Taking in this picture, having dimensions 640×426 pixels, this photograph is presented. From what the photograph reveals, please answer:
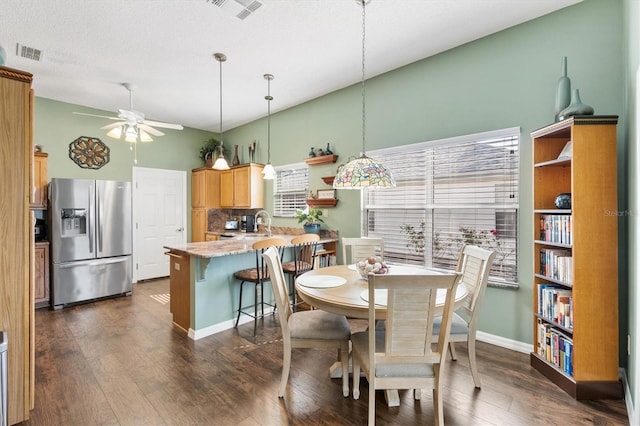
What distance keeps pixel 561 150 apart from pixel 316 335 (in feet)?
8.22

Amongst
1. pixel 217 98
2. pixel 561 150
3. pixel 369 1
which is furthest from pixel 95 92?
pixel 561 150

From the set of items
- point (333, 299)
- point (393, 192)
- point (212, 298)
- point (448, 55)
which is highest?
point (448, 55)

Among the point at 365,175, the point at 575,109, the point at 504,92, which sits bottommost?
the point at 365,175

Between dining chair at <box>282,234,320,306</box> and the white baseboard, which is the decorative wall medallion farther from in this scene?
the white baseboard

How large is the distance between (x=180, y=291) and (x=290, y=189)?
2466 millimetres

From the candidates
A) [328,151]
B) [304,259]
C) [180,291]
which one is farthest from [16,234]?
[328,151]

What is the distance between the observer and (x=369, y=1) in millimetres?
2488

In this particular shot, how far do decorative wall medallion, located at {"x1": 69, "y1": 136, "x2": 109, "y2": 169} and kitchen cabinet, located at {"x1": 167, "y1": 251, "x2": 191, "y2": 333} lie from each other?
293 cm

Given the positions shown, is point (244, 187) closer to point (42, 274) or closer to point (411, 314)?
point (42, 274)

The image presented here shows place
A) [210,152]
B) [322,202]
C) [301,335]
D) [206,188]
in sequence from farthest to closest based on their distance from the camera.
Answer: [210,152], [206,188], [322,202], [301,335]

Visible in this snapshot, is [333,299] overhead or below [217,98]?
below

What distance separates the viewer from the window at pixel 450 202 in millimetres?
2947

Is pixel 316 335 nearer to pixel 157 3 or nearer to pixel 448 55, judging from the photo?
pixel 157 3

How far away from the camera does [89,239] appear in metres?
4.33
